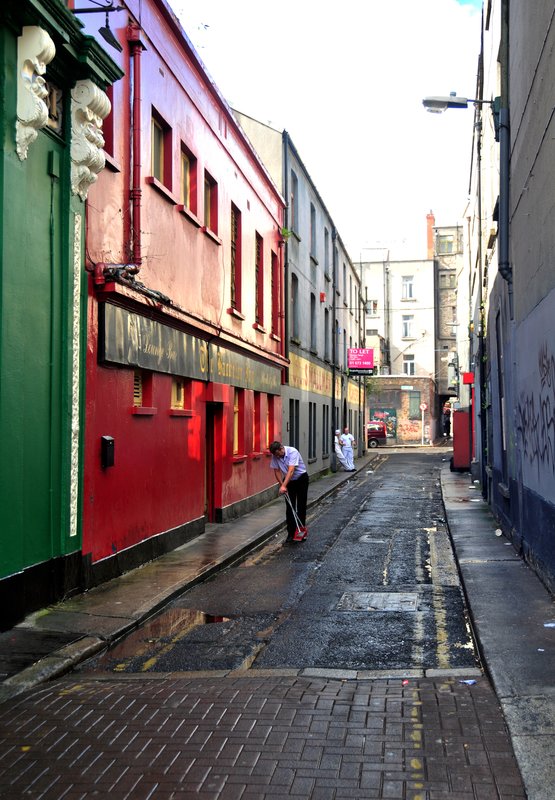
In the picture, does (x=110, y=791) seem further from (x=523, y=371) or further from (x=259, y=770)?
(x=523, y=371)

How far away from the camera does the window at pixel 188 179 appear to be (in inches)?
528

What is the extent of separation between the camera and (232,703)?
→ 5.29 meters

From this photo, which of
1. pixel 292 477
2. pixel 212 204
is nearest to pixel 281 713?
pixel 292 477

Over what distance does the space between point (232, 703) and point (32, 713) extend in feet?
4.23

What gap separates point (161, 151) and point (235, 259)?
496 cm

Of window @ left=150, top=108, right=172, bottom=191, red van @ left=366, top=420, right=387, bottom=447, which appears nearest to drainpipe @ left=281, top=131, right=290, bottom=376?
window @ left=150, top=108, right=172, bottom=191

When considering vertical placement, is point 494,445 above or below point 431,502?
above

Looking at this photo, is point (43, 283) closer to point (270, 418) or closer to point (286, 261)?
point (270, 418)

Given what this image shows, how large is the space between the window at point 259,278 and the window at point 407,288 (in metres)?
44.8

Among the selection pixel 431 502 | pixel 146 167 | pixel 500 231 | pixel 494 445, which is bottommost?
pixel 431 502

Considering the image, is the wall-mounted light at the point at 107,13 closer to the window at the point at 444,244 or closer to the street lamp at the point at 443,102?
the street lamp at the point at 443,102

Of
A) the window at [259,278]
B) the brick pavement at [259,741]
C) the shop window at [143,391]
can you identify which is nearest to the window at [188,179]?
the shop window at [143,391]

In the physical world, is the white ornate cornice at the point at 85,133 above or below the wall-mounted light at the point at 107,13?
below

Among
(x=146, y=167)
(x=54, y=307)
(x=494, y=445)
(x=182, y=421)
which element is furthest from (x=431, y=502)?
(x=54, y=307)
